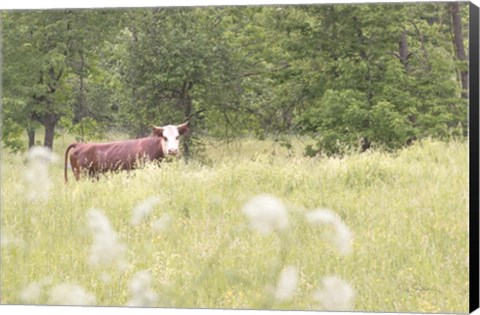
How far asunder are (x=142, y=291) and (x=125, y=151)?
52.5 inches

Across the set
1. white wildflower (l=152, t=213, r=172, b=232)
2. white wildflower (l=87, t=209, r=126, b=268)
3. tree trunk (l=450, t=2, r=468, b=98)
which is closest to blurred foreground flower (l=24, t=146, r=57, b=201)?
white wildflower (l=87, t=209, r=126, b=268)

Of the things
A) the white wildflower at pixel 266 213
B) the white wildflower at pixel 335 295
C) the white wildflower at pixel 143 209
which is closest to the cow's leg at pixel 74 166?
the white wildflower at pixel 143 209

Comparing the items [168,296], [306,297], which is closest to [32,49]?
[168,296]

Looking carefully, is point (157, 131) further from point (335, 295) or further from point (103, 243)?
point (335, 295)

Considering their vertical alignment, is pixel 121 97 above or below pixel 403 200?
above

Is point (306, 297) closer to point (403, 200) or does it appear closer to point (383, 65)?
point (403, 200)

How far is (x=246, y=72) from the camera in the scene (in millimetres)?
10070

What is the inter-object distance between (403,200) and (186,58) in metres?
2.35

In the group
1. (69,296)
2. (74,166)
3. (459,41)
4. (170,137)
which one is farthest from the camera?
(74,166)

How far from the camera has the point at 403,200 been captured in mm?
9461

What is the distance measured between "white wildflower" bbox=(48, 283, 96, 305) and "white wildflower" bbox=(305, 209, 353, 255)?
6.67 ft

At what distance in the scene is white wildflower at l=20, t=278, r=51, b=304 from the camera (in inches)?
391

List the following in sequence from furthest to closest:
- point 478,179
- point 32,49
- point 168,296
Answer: point 32,49 < point 168,296 < point 478,179

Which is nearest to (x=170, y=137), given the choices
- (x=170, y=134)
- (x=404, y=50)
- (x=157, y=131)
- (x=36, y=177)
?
A: (x=170, y=134)
